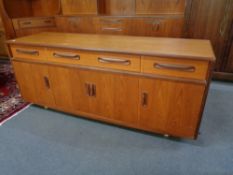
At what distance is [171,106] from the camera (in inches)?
53.3

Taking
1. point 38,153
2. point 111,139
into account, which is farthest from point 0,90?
point 111,139

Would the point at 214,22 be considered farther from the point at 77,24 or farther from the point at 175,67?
the point at 77,24

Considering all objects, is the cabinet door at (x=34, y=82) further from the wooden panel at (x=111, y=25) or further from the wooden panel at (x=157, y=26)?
the wooden panel at (x=157, y=26)

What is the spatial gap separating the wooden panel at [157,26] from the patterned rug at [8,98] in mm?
1719

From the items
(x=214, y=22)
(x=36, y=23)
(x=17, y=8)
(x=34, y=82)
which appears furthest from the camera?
(x=17, y=8)

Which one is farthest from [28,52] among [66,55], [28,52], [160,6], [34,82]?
[160,6]

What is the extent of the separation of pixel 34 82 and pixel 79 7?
1.48 m

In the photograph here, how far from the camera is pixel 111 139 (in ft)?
5.08

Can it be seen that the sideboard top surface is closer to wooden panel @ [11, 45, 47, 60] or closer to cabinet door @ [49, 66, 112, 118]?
wooden panel @ [11, 45, 47, 60]

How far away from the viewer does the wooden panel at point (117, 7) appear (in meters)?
2.66

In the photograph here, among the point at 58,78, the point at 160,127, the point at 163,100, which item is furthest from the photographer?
the point at 58,78

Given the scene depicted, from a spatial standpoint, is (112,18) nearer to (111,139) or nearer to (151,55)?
(151,55)

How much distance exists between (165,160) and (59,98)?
1.16 m

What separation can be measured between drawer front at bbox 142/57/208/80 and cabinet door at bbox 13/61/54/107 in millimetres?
1006
